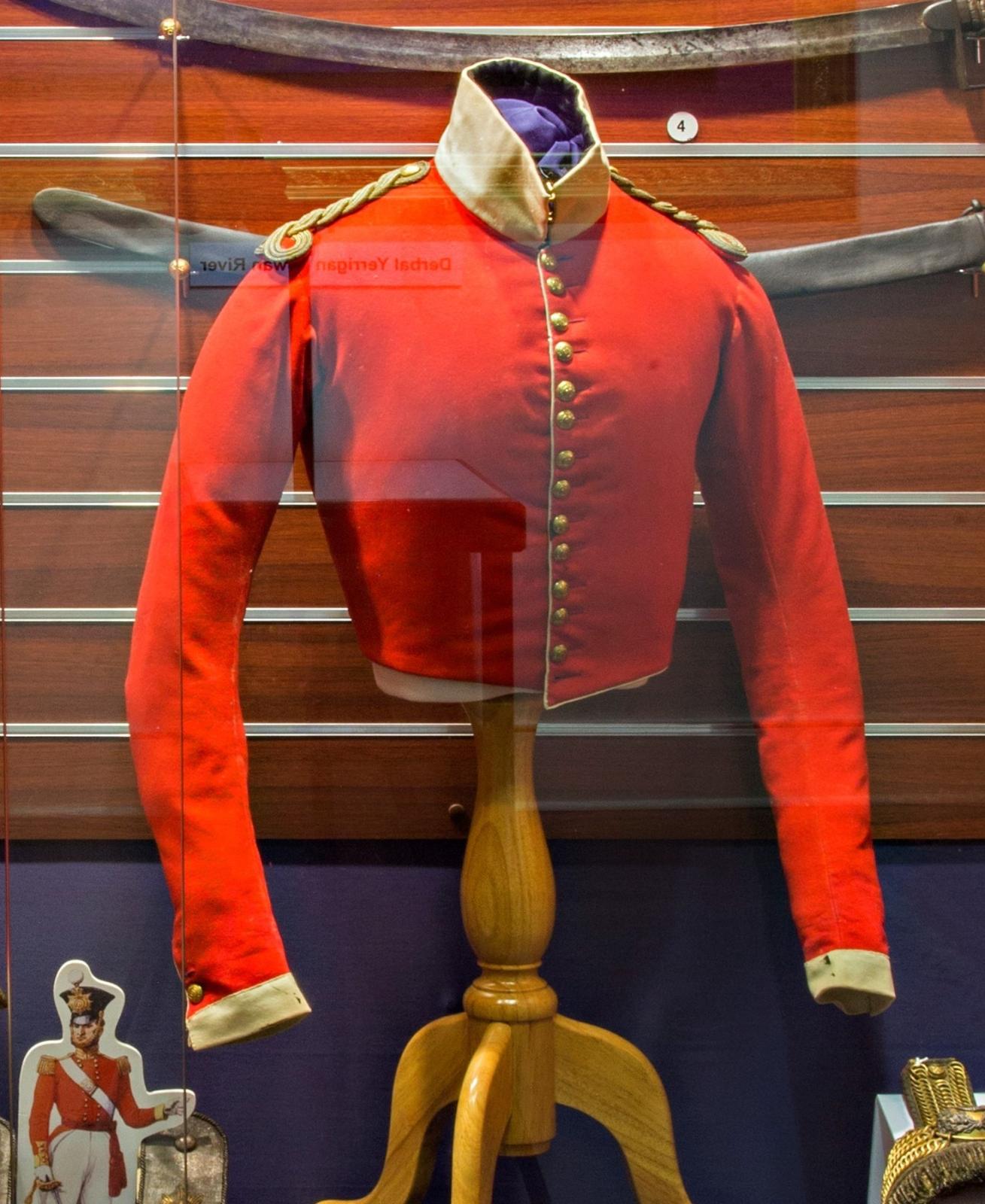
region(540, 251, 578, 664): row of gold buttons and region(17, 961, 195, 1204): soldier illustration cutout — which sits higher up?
region(540, 251, 578, 664): row of gold buttons

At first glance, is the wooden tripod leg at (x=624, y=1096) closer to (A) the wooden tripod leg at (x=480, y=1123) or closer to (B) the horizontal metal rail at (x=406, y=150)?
(A) the wooden tripod leg at (x=480, y=1123)

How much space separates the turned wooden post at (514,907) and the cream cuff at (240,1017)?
184 mm

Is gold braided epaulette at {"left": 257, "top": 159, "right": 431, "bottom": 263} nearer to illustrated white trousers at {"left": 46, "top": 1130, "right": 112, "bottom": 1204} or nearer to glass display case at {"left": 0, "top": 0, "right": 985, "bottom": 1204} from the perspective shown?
glass display case at {"left": 0, "top": 0, "right": 985, "bottom": 1204}

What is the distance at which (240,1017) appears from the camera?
1088 mm

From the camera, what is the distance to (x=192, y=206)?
1221mm

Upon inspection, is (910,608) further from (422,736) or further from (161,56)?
(161,56)

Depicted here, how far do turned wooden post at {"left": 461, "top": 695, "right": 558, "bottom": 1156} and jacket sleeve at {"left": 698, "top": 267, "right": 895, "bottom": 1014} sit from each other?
22 centimetres

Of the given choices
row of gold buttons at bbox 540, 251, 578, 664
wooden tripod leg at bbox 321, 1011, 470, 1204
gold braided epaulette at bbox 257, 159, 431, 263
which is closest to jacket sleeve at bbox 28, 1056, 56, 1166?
wooden tripod leg at bbox 321, 1011, 470, 1204

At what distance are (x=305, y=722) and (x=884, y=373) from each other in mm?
629

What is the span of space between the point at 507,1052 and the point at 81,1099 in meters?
0.38

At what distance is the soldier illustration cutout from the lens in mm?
1215

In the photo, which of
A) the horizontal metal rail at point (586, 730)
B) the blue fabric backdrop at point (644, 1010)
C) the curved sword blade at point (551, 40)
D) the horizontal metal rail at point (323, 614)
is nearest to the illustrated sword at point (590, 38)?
the curved sword blade at point (551, 40)

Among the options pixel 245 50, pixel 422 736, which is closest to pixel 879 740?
pixel 422 736

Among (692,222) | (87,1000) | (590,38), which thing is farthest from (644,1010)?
(590,38)
